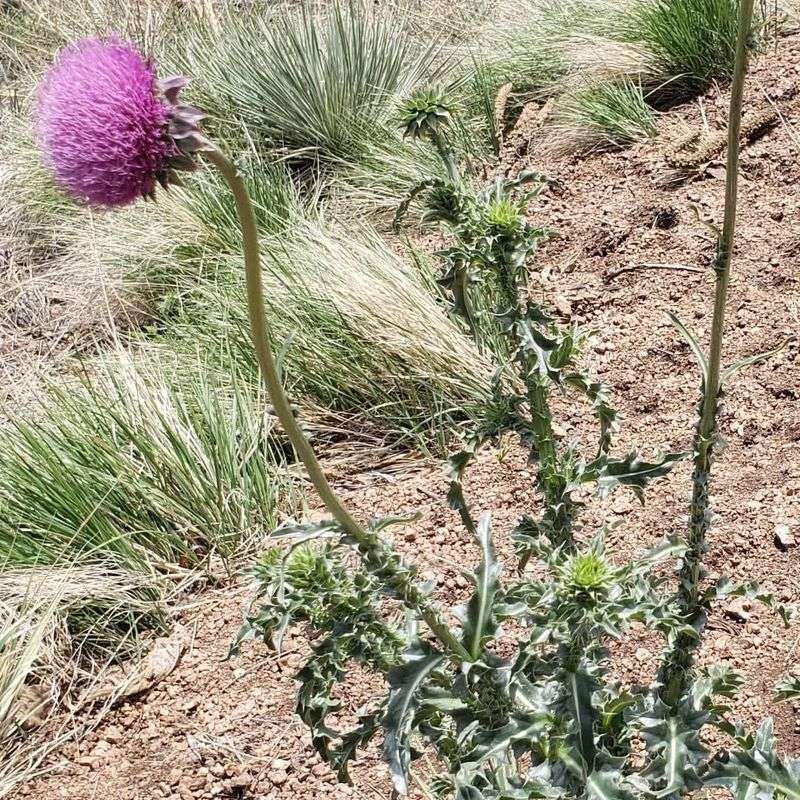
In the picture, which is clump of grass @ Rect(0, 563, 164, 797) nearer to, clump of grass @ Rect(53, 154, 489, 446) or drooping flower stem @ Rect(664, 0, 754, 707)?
clump of grass @ Rect(53, 154, 489, 446)

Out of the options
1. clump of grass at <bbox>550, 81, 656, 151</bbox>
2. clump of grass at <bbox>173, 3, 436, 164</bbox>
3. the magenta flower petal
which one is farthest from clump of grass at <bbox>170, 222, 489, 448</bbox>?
the magenta flower petal

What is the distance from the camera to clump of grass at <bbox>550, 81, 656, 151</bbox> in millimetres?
3998

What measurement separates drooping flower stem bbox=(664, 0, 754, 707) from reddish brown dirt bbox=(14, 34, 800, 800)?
1.65 feet

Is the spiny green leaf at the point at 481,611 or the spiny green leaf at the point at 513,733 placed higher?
the spiny green leaf at the point at 481,611

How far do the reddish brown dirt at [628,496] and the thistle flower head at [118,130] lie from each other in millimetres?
1591

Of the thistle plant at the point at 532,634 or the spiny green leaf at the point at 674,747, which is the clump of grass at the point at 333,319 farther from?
the spiny green leaf at the point at 674,747

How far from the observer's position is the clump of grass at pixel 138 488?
285 centimetres

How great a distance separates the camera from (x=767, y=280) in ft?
10.2

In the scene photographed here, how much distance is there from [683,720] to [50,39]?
21.9ft

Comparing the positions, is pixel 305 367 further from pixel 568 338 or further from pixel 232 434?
pixel 568 338

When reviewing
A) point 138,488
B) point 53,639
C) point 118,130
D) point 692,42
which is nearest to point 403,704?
point 118,130

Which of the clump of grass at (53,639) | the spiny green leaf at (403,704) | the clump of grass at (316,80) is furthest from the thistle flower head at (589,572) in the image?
the clump of grass at (316,80)

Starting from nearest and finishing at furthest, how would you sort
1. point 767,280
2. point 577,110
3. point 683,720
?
1. point 683,720
2. point 767,280
3. point 577,110

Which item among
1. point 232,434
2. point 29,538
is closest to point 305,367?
point 232,434
